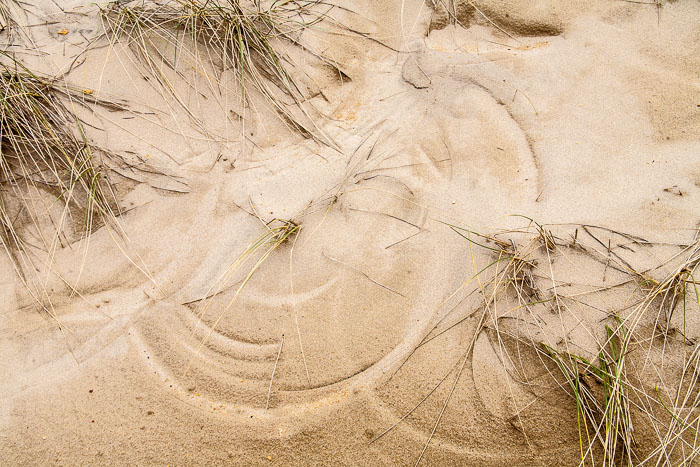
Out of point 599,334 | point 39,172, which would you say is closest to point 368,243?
point 599,334

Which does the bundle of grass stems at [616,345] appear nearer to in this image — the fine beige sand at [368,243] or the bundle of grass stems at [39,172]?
the fine beige sand at [368,243]

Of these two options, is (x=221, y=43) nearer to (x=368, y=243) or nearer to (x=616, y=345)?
(x=368, y=243)

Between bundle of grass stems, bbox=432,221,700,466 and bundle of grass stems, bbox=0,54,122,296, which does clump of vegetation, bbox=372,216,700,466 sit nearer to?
bundle of grass stems, bbox=432,221,700,466

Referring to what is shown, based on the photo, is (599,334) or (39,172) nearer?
(599,334)

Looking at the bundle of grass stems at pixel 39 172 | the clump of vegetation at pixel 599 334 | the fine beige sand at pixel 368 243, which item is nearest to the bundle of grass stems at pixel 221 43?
the fine beige sand at pixel 368 243

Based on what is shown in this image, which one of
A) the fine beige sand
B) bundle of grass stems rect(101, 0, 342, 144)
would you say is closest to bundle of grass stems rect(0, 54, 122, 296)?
the fine beige sand

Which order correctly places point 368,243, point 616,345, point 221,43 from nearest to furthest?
point 616,345
point 368,243
point 221,43
